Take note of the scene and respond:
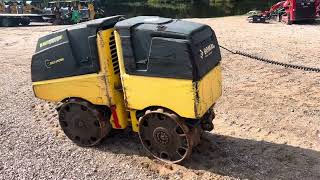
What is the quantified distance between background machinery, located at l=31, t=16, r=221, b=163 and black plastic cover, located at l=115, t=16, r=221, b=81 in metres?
0.01

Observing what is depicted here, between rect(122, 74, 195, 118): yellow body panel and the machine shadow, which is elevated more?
rect(122, 74, 195, 118): yellow body panel

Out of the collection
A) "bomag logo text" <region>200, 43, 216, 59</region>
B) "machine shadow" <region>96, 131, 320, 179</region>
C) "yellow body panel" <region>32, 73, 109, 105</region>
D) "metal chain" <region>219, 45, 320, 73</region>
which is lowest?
"machine shadow" <region>96, 131, 320, 179</region>

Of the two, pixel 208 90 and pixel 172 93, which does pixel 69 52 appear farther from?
pixel 208 90

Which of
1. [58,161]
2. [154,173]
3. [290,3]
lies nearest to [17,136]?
[58,161]

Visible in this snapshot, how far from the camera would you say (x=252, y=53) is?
570 inches

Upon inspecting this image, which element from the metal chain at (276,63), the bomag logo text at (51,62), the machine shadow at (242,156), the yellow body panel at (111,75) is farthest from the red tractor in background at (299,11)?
the bomag logo text at (51,62)

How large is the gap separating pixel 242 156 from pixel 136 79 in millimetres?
2376

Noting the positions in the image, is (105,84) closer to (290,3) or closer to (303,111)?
(303,111)

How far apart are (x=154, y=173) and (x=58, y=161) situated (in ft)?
6.13

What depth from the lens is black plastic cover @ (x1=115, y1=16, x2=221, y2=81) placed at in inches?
235

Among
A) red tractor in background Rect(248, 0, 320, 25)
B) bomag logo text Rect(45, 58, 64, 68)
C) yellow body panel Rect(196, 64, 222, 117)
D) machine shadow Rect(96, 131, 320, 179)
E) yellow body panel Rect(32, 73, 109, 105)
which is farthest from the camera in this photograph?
red tractor in background Rect(248, 0, 320, 25)

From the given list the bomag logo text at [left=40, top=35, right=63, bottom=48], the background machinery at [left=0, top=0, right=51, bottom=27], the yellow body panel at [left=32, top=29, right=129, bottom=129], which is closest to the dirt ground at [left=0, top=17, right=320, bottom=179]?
the yellow body panel at [left=32, top=29, right=129, bottom=129]

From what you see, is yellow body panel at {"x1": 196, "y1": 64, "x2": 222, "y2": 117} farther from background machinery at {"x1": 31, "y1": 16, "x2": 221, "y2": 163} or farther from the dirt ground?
the dirt ground

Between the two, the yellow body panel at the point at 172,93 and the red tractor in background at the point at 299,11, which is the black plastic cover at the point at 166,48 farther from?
the red tractor in background at the point at 299,11
